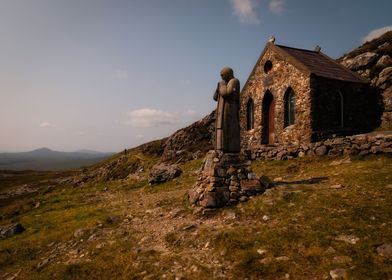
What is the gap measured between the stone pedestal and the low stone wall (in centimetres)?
814

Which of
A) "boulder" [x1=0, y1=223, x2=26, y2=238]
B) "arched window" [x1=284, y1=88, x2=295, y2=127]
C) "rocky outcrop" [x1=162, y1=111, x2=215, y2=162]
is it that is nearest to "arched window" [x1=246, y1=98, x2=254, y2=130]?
"arched window" [x1=284, y1=88, x2=295, y2=127]

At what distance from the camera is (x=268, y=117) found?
94.7 feet

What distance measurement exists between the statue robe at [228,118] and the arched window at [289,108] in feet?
42.6

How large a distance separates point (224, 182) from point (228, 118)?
2.89 m

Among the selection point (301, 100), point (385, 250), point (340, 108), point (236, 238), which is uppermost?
point (301, 100)

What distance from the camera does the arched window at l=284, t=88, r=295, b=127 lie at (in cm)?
2606

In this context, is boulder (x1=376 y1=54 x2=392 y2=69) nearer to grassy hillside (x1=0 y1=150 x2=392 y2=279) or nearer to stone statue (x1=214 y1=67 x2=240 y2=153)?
grassy hillside (x1=0 y1=150 x2=392 y2=279)

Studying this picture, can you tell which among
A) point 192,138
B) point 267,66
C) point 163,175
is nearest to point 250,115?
point 267,66

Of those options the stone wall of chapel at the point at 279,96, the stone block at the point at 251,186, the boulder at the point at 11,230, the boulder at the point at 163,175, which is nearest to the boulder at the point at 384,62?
the stone wall of chapel at the point at 279,96

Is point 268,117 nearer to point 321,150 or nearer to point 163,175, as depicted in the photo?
point 321,150

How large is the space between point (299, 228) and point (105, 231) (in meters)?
7.56

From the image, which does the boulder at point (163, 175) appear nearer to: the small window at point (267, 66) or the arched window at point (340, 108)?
the small window at point (267, 66)

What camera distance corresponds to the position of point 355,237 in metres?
8.47

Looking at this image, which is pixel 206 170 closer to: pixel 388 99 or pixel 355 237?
pixel 355 237
